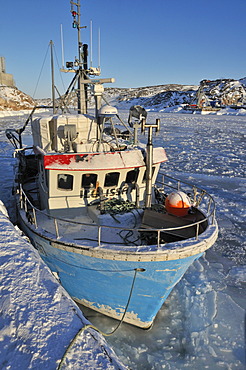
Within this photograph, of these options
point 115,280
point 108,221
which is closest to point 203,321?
point 115,280

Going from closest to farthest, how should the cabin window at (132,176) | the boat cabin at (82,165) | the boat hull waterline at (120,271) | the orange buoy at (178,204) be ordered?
the boat hull waterline at (120,271)
the orange buoy at (178,204)
the boat cabin at (82,165)
the cabin window at (132,176)

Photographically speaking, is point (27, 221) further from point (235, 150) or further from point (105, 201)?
point (235, 150)

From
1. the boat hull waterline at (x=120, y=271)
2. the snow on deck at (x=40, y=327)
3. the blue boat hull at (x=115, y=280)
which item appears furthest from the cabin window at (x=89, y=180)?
the snow on deck at (x=40, y=327)

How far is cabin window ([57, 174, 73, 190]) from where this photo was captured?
26.3ft

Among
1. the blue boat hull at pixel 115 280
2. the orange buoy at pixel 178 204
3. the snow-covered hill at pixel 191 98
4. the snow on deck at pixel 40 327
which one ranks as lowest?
the blue boat hull at pixel 115 280

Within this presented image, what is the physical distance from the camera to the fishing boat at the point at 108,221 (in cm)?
618

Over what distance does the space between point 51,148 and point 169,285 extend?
18.7 feet

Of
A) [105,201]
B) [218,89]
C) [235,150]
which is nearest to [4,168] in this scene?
[105,201]

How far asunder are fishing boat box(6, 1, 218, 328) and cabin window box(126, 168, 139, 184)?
33 mm

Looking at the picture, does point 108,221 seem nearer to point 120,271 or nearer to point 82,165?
point 120,271

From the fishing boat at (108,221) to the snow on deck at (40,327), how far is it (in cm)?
156

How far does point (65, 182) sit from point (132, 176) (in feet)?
7.17

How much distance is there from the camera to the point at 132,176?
8703mm

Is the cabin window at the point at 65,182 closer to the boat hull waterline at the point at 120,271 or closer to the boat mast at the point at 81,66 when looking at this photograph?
the boat hull waterline at the point at 120,271
